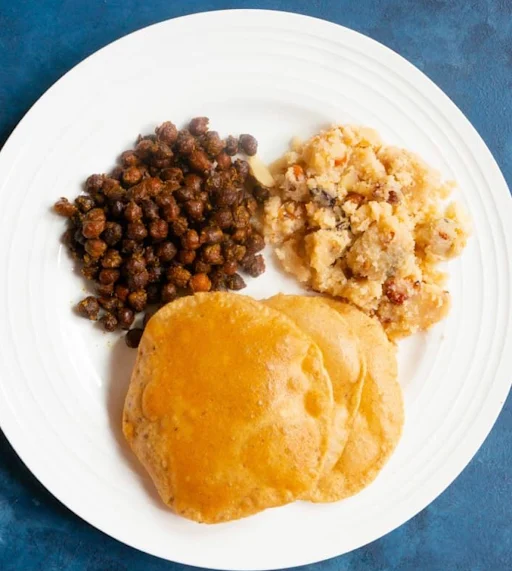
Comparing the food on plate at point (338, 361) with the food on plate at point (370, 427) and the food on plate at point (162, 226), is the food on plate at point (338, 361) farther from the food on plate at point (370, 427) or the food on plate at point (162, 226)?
the food on plate at point (162, 226)

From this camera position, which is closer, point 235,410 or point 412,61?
point 235,410

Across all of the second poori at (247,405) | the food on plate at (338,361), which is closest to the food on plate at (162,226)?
the second poori at (247,405)

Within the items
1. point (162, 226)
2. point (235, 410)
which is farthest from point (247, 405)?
point (162, 226)

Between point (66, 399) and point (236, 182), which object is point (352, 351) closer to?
point (236, 182)

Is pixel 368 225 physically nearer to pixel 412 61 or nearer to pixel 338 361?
pixel 338 361

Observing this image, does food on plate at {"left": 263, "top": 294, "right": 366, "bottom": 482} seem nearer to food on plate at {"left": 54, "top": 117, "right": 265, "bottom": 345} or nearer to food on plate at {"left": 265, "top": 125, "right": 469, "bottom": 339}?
food on plate at {"left": 265, "top": 125, "right": 469, "bottom": 339}

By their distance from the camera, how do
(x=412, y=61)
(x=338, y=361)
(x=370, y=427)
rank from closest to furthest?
(x=338, y=361), (x=370, y=427), (x=412, y=61)

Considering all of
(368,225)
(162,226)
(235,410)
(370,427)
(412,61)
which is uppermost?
(412,61)
